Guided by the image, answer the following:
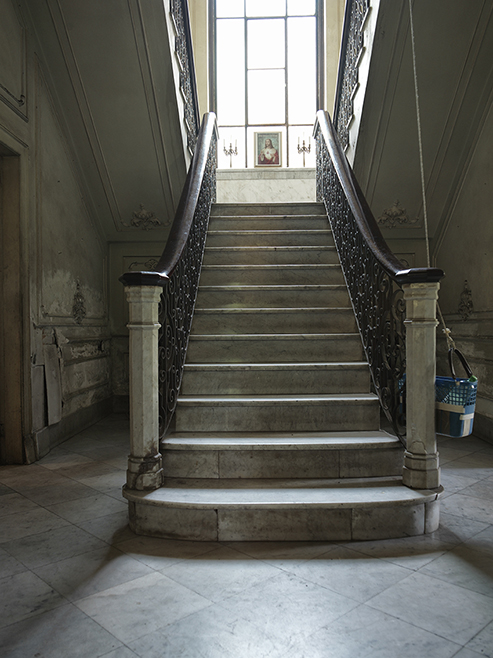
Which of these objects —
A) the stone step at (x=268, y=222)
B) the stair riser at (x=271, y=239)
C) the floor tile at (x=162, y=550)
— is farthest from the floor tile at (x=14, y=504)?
the stone step at (x=268, y=222)

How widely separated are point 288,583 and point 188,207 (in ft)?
8.97

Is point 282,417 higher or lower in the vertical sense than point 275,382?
lower

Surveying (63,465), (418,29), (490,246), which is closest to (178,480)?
(63,465)

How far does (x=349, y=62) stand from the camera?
5.57 metres

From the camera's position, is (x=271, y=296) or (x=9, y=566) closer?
(x=9, y=566)

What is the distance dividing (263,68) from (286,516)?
875 cm

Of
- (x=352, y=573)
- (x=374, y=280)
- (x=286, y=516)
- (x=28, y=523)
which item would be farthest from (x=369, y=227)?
(x=28, y=523)

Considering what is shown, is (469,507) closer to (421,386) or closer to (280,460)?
(421,386)

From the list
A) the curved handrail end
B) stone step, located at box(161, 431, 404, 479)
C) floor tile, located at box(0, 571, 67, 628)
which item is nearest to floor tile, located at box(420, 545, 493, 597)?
stone step, located at box(161, 431, 404, 479)

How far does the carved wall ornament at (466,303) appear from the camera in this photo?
529 centimetres

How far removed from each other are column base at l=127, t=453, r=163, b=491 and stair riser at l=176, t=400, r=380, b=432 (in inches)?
19.8

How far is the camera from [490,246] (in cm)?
488

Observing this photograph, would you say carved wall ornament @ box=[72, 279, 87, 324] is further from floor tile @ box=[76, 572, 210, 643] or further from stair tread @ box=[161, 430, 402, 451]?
floor tile @ box=[76, 572, 210, 643]

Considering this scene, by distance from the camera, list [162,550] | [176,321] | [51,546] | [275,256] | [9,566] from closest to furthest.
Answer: [9,566] → [162,550] → [51,546] → [176,321] → [275,256]
